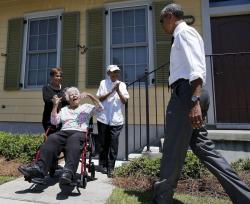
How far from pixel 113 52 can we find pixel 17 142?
9.12 feet

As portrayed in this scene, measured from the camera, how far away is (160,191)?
280 cm

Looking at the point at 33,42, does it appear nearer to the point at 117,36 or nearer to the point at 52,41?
the point at 52,41

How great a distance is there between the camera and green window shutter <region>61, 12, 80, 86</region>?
6617 millimetres

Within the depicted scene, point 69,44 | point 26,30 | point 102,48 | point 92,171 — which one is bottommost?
point 92,171

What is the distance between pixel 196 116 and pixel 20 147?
11.5 feet

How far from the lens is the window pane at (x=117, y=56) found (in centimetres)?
651

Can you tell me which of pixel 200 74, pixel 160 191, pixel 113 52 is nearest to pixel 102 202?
pixel 160 191

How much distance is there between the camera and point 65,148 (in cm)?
361

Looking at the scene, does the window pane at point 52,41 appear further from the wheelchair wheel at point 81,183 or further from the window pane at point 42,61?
the wheelchair wheel at point 81,183

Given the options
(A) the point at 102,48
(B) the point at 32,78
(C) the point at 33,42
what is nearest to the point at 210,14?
(A) the point at 102,48

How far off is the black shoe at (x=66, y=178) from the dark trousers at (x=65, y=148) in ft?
0.19

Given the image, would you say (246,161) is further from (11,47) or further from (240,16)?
(11,47)

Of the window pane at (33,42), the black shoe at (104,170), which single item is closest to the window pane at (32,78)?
the window pane at (33,42)

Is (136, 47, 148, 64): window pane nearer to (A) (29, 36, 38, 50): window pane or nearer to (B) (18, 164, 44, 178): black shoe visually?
(A) (29, 36, 38, 50): window pane
